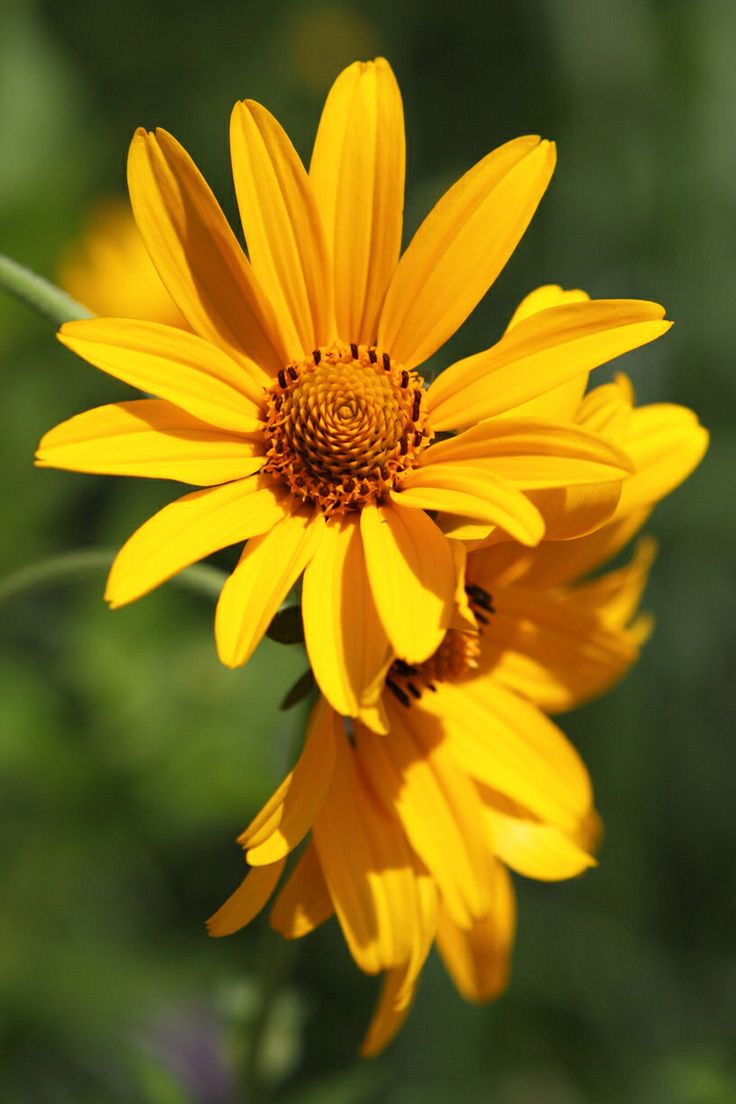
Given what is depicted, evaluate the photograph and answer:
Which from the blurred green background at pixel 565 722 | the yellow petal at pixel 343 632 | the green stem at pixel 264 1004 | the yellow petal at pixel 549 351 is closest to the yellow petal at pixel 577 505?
the yellow petal at pixel 549 351

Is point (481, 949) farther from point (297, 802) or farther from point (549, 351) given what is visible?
point (549, 351)

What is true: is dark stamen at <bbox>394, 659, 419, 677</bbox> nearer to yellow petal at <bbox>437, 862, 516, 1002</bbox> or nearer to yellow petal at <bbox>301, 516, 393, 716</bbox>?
yellow petal at <bbox>301, 516, 393, 716</bbox>

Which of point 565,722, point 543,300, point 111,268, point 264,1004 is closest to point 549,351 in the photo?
point 543,300

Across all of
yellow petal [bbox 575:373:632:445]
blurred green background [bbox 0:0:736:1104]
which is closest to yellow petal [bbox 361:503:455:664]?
yellow petal [bbox 575:373:632:445]

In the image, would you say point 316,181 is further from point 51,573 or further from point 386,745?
point 386,745

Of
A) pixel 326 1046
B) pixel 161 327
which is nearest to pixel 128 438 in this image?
pixel 161 327
